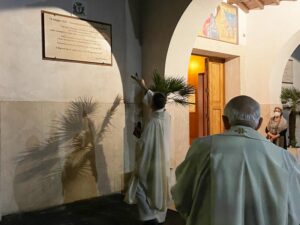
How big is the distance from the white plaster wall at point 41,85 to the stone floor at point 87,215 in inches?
4.5

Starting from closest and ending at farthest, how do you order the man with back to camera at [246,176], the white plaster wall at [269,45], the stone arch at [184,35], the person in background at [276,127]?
the man with back to camera at [246,176] < the stone arch at [184,35] < the person in background at [276,127] < the white plaster wall at [269,45]

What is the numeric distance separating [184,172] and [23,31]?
307 cm

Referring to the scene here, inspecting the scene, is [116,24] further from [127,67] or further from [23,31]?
[23,31]

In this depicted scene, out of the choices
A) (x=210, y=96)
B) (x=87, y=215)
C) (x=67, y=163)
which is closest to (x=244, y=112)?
(x=87, y=215)

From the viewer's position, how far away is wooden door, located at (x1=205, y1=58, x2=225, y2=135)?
8.42 m

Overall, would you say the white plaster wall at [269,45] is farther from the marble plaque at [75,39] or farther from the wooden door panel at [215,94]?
the marble plaque at [75,39]

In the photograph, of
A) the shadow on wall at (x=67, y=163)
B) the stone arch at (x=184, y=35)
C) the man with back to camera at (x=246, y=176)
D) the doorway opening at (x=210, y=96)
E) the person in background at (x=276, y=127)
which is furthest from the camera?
the doorway opening at (x=210, y=96)

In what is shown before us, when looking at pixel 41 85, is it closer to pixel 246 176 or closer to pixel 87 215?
pixel 87 215

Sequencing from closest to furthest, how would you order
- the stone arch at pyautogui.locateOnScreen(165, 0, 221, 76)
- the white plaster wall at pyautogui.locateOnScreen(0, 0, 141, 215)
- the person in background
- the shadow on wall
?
the white plaster wall at pyautogui.locateOnScreen(0, 0, 141, 215)
the shadow on wall
the stone arch at pyautogui.locateOnScreen(165, 0, 221, 76)
the person in background

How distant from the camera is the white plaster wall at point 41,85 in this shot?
4.18 meters

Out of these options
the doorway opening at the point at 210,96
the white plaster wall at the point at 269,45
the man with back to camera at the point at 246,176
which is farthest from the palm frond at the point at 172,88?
the white plaster wall at the point at 269,45

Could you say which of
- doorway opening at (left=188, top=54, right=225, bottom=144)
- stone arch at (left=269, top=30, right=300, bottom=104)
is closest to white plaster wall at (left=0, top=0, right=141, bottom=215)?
doorway opening at (left=188, top=54, right=225, bottom=144)

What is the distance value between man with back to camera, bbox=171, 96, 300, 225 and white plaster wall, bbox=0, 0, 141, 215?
287cm

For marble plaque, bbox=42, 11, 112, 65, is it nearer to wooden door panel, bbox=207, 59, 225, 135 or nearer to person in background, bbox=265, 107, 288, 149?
wooden door panel, bbox=207, 59, 225, 135
